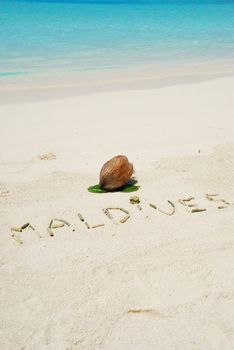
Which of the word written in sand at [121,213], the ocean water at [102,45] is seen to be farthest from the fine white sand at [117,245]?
the ocean water at [102,45]

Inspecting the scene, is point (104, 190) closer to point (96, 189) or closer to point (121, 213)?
point (96, 189)

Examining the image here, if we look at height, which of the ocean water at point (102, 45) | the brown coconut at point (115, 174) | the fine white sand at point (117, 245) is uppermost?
the ocean water at point (102, 45)

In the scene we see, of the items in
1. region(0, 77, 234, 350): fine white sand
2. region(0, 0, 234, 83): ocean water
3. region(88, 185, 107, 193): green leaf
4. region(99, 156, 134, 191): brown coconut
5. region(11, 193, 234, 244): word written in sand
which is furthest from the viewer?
region(0, 0, 234, 83): ocean water

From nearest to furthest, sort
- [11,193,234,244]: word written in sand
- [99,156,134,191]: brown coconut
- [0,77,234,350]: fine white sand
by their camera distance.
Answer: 1. [0,77,234,350]: fine white sand
2. [11,193,234,244]: word written in sand
3. [99,156,134,191]: brown coconut

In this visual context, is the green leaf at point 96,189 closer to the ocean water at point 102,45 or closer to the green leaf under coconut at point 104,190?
the green leaf under coconut at point 104,190

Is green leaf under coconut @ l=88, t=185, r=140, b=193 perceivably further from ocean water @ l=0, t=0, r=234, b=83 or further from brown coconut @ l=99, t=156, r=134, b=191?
ocean water @ l=0, t=0, r=234, b=83

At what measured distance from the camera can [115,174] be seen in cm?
538

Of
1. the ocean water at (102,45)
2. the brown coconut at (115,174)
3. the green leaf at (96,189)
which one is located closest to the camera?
the brown coconut at (115,174)

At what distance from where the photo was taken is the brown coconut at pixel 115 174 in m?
5.38

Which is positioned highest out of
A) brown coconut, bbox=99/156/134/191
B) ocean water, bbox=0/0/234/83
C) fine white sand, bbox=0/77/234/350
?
ocean water, bbox=0/0/234/83

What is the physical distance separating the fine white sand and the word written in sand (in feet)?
0.15

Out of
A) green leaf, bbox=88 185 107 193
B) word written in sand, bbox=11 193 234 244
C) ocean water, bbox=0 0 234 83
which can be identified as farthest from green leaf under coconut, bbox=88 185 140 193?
ocean water, bbox=0 0 234 83

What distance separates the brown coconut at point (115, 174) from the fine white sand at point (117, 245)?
0.46 ft

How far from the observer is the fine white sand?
3311mm
